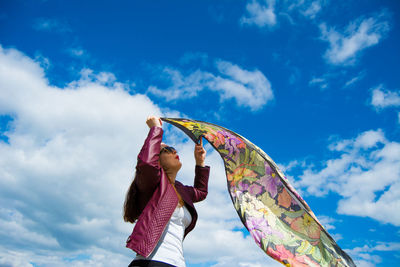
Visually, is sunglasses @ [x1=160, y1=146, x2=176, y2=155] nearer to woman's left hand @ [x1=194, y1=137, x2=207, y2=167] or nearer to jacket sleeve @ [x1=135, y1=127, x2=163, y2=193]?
woman's left hand @ [x1=194, y1=137, x2=207, y2=167]

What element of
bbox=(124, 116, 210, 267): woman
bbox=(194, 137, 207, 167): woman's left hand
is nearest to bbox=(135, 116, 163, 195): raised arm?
bbox=(124, 116, 210, 267): woman

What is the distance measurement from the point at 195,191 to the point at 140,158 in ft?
4.74

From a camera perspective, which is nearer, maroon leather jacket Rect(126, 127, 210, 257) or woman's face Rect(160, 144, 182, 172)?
maroon leather jacket Rect(126, 127, 210, 257)

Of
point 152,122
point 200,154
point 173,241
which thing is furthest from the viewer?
point 200,154

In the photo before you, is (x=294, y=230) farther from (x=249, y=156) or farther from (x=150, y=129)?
(x=150, y=129)

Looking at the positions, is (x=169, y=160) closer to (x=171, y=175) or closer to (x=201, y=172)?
(x=171, y=175)

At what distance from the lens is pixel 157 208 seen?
11.4ft

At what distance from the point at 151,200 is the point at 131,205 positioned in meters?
0.49

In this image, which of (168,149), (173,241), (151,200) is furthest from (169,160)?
(173,241)

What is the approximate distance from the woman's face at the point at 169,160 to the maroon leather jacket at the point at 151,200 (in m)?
0.38

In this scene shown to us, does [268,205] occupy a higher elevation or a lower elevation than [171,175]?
lower

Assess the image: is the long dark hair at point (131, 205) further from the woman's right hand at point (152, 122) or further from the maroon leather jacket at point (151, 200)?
the woman's right hand at point (152, 122)

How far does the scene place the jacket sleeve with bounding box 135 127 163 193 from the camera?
3451 mm

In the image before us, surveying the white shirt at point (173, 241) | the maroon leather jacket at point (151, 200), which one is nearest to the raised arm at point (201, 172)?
the maroon leather jacket at point (151, 200)
